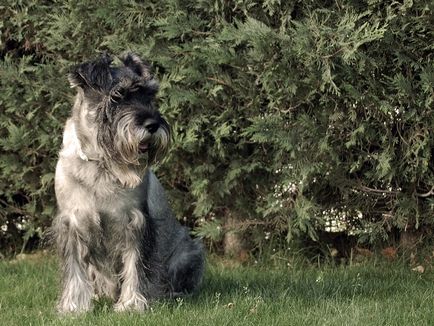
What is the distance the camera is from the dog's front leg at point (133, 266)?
5.56 metres

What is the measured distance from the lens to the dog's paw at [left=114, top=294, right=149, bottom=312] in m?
5.54

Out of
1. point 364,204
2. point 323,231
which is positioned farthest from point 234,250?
point 364,204

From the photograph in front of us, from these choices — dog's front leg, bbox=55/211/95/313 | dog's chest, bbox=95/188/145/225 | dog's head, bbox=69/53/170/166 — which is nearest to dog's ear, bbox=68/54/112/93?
dog's head, bbox=69/53/170/166

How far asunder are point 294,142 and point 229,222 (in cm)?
123

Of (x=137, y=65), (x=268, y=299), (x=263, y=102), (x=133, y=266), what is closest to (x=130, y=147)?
(x=137, y=65)

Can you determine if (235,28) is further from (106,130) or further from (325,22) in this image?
(106,130)

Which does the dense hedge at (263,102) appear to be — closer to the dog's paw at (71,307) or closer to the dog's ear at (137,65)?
the dog's ear at (137,65)

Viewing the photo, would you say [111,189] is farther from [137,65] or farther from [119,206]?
[137,65]

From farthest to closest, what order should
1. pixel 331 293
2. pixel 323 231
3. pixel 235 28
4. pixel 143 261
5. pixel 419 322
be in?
1. pixel 323 231
2. pixel 235 28
3. pixel 331 293
4. pixel 143 261
5. pixel 419 322

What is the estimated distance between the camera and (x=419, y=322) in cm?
524

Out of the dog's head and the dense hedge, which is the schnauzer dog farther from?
the dense hedge

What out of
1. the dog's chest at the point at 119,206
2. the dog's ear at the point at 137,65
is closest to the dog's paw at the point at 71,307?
the dog's chest at the point at 119,206

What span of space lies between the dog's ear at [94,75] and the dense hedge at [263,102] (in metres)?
1.42

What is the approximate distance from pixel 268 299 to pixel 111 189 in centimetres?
128
